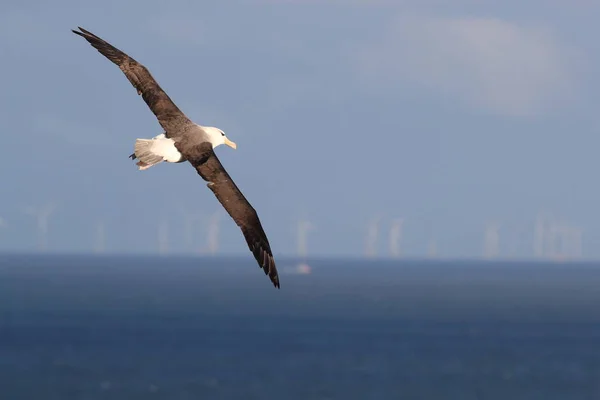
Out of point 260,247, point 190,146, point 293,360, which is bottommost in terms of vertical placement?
point 293,360

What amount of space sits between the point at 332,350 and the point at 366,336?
21494 millimetres

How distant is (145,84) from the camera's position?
2586 cm

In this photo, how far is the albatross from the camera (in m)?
23.8

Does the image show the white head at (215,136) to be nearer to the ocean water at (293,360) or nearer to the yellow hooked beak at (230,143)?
the yellow hooked beak at (230,143)

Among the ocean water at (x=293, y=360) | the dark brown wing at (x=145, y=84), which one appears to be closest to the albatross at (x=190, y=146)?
the dark brown wing at (x=145, y=84)

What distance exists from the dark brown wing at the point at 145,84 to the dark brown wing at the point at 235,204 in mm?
1169

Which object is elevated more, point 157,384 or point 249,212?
point 249,212

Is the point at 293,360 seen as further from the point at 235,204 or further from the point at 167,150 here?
the point at 167,150

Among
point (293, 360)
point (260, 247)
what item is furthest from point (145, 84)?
point (293, 360)

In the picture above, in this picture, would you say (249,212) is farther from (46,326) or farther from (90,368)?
(46,326)

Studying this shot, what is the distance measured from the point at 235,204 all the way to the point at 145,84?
358cm

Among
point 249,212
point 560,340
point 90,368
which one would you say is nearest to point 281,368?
point 90,368

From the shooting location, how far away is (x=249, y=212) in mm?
25281

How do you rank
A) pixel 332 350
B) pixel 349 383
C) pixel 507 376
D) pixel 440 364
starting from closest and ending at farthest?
pixel 349 383
pixel 507 376
pixel 440 364
pixel 332 350
